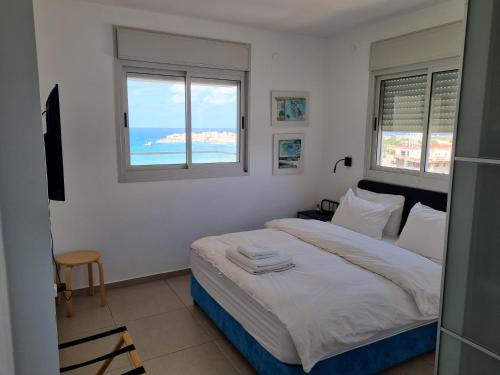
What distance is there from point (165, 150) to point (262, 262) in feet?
5.83

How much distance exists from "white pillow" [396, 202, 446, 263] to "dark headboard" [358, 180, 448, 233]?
112 millimetres

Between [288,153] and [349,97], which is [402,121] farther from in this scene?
[288,153]

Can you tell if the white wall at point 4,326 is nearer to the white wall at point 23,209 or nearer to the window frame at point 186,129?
the white wall at point 23,209

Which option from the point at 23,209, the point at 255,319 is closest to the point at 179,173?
the point at 255,319

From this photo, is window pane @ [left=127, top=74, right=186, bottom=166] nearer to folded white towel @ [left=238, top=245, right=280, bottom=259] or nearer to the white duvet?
the white duvet

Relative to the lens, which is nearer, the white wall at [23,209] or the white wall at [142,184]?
the white wall at [23,209]

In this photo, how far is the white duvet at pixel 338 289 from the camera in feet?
6.40

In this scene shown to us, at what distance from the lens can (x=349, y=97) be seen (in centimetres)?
410

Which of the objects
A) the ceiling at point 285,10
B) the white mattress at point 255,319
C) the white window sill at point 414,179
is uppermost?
the ceiling at point 285,10

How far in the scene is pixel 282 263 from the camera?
8.18ft

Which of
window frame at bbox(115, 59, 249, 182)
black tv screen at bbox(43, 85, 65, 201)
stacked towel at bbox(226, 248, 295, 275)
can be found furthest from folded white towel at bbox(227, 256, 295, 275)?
window frame at bbox(115, 59, 249, 182)

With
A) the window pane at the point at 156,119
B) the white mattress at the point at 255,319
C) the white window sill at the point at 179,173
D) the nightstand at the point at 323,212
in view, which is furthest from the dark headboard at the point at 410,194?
the window pane at the point at 156,119

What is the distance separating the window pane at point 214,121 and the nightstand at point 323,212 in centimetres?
102

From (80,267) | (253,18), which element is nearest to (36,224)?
(80,267)
